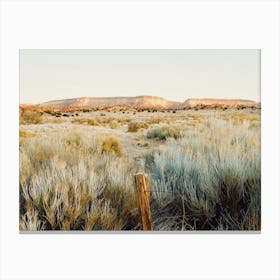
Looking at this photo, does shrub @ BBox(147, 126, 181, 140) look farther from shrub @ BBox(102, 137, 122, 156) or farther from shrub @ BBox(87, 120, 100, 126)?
shrub @ BBox(87, 120, 100, 126)

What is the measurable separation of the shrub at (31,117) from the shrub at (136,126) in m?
0.92

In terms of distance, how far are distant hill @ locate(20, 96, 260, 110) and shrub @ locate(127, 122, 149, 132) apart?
0.18 m

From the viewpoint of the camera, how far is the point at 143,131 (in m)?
4.70

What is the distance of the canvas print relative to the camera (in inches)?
181

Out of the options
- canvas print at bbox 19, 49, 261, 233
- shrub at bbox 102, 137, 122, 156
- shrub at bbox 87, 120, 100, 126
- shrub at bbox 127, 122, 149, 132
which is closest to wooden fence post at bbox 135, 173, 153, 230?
canvas print at bbox 19, 49, 261, 233

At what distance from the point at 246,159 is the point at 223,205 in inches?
20.7

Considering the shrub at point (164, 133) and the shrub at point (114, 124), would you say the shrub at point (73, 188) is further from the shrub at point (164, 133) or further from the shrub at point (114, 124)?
the shrub at point (164, 133)

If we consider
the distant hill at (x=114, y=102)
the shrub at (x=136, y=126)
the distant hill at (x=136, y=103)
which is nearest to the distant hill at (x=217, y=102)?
the distant hill at (x=136, y=103)
